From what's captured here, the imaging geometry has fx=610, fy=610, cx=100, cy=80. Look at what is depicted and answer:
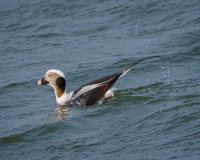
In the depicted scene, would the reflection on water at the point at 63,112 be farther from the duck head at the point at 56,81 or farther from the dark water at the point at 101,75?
the duck head at the point at 56,81

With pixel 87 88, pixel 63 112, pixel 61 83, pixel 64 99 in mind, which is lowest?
pixel 63 112

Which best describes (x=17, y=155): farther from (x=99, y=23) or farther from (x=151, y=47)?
(x=99, y=23)

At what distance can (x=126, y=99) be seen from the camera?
1027 centimetres

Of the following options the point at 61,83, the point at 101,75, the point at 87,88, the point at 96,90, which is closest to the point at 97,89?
the point at 96,90

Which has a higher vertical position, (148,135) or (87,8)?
(87,8)

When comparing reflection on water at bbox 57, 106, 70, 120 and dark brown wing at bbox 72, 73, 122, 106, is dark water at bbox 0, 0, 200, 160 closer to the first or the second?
reflection on water at bbox 57, 106, 70, 120

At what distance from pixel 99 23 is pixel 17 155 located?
23.9 ft

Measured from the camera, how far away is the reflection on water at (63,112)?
10031 millimetres

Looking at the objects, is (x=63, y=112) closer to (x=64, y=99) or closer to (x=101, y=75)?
(x=64, y=99)

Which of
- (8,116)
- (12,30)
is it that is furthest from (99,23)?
(8,116)

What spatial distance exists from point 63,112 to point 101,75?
1996 mm

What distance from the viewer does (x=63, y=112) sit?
10.4 metres

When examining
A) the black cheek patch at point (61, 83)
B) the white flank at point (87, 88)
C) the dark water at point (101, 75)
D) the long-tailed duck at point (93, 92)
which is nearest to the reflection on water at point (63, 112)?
the dark water at point (101, 75)

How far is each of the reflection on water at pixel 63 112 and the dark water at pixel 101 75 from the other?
0.02 m
